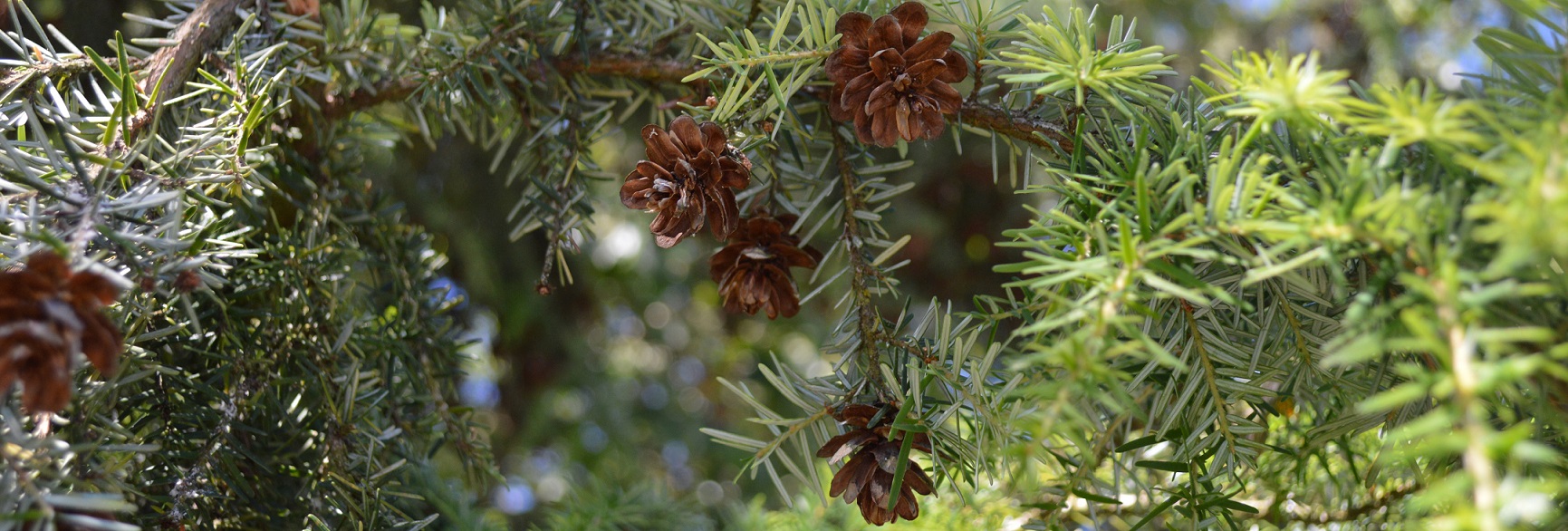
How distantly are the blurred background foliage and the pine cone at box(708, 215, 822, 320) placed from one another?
0.85 feet

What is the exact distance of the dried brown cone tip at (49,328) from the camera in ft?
0.78

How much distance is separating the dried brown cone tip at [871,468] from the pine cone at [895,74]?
121mm

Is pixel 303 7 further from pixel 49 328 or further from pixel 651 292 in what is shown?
pixel 651 292

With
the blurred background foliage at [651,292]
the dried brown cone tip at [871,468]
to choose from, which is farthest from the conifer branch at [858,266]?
the blurred background foliage at [651,292]

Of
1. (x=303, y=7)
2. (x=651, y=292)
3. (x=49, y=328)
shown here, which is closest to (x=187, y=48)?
(x=303, y=7)

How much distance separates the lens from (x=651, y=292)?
1428 mm

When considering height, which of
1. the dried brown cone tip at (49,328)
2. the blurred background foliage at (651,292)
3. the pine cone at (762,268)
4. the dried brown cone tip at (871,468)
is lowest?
the blurred background foliage at (651,292)

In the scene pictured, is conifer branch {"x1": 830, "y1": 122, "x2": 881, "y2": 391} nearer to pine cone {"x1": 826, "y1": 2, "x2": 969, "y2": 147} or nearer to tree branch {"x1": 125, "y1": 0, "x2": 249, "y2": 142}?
pine cone {"x1": 826, "y1": 2, "x2": 969, "y2": 147}

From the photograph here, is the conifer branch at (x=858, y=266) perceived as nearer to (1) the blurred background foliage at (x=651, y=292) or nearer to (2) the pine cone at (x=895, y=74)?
(2) the pine cone at (x=895, y=74)

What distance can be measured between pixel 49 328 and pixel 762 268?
28 centimetres

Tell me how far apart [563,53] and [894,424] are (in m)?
0.32

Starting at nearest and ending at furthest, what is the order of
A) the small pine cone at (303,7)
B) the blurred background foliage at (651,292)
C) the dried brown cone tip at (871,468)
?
the dried brown cone tip at (871,468)
the small pine cone at (303,7)
the blurred background foliage at (651,292)

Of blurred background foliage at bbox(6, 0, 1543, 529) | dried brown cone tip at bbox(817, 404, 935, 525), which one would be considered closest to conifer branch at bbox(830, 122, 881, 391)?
dried brown cone tip at bbox(817, 404, 935, 525)

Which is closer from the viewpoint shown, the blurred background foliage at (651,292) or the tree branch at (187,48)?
the tree branch at (187,48)
